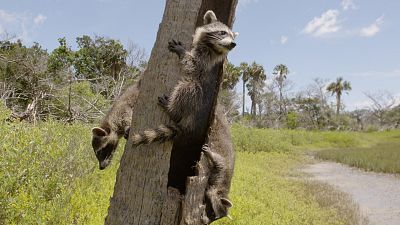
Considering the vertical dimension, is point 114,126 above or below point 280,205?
above

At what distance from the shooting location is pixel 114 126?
4047 millimetres

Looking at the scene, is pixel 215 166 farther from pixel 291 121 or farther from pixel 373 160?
pixel 291 121

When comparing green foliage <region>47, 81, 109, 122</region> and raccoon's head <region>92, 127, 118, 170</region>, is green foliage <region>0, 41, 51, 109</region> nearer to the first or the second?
green foliage <region>47, 81, 109, 122</region>

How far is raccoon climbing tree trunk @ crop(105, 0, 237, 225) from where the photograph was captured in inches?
110

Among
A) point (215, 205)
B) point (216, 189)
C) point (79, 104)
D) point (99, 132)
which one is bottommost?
point (215, 205)

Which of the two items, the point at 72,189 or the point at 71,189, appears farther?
the point at 72,189

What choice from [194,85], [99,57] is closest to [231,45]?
[194,85]

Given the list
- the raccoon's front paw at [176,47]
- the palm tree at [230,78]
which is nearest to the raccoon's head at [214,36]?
the raccoon's front paw at [176,47]

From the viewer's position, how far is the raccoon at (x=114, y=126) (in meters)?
4.02

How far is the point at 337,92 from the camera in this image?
211 ft

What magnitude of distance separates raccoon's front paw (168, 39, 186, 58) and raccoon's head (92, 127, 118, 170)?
1.39 meters

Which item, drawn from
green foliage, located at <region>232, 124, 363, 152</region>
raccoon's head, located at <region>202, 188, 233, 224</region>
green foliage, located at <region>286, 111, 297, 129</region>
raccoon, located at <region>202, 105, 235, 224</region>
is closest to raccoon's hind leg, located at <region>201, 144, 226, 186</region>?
raccoon, located at <region>202, 105, 235, 224</region>

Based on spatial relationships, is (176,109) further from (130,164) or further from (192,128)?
(130,164)

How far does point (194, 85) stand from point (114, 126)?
1000 mm
